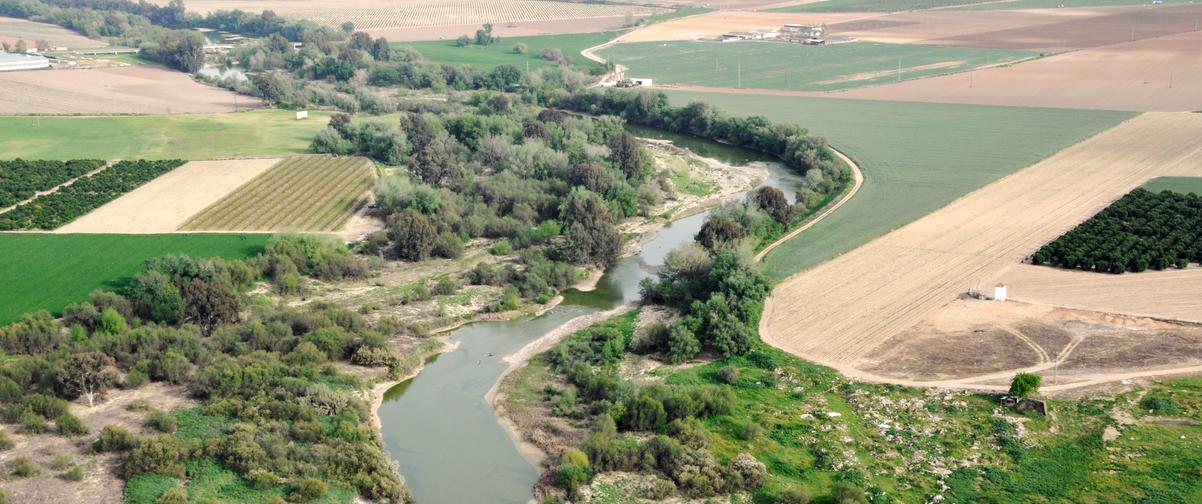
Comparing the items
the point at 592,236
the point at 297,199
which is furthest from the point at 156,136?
→ the point at 592,236

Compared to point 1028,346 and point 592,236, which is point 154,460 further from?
point 1028,346

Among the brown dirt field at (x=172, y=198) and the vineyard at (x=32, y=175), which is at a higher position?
the vineyard at (x=32, y=175)

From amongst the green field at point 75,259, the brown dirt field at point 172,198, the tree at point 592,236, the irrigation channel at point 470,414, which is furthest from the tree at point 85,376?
the tree at point 592,236

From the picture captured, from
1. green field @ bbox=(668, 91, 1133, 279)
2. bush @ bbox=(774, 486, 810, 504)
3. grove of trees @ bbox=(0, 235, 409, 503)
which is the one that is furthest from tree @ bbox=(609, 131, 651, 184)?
bush @ bbox=(774, 486, 810, 504)

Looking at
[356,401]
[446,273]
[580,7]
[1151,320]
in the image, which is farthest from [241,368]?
[580,7]

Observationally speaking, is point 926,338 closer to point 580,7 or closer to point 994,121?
point 994,121

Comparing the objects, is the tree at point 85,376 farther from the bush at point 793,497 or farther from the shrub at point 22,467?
the bush at point 793,497
